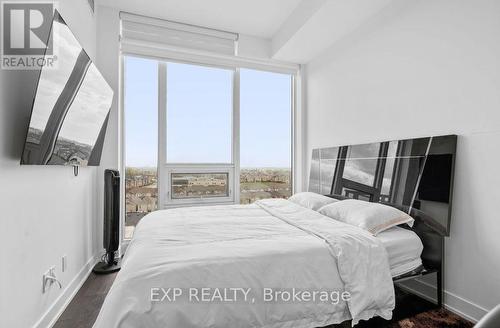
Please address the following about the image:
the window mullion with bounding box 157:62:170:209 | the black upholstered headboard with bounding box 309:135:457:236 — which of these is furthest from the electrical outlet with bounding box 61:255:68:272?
the black upholstered headboard with bounding box 309:135:457:236

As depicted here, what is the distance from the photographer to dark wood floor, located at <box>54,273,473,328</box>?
1788mm

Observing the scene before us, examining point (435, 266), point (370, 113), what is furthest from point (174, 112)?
point (435, 266)

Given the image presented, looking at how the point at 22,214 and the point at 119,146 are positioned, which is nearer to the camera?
the point at 22,214

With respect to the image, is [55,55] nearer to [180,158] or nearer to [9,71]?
[9,71]

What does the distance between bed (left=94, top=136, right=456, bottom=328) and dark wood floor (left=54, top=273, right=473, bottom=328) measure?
0.16 m

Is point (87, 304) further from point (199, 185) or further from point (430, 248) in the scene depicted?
point (430, 248)

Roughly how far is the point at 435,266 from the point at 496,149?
998mm

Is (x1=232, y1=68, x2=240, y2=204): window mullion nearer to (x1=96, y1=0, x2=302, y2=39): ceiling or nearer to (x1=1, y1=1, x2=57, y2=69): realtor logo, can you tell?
(x1=96, y1=0, x2=302, y2=39): ceiling

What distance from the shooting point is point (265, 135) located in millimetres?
4125

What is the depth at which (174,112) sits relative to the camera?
3633mm

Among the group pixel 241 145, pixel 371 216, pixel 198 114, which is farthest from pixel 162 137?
pixel 371 216

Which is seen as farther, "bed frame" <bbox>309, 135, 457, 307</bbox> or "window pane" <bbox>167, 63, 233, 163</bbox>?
"window pane" <bbox>167, 63, 233, 163</bbox>

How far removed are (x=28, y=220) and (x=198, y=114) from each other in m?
2.53

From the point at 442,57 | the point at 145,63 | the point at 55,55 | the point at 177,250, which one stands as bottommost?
the point at 177,250
